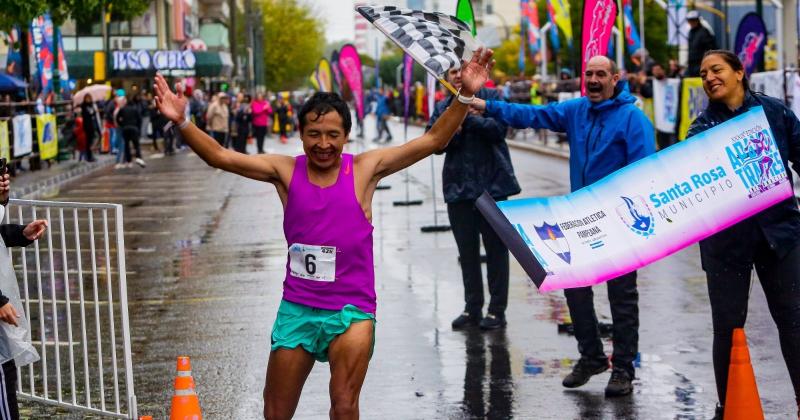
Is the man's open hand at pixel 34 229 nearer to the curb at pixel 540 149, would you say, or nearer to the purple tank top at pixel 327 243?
the purple tank top at pixel 327 243

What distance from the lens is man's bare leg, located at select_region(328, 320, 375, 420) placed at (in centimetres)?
554

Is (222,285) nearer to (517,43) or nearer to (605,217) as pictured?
(605,217)

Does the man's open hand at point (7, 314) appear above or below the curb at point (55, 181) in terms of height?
above

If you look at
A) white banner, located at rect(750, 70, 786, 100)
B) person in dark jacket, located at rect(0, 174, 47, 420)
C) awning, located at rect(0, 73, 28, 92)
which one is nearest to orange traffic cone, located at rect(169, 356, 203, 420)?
person in dark jacket, located at rect(0, 174, 47, 420)

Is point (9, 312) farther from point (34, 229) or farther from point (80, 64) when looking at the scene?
point (80, 64)

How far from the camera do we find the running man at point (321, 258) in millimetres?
5586

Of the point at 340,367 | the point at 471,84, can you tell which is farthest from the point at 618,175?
the point at 340,367

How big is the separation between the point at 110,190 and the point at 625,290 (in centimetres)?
1896

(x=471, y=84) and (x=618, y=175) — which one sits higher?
(x=471, y=84)

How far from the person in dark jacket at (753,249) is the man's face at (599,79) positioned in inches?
42.0

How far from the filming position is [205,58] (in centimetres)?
6769

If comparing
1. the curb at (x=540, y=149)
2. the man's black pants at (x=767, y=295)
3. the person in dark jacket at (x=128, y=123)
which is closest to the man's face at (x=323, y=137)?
the man's black pants at (x=767, y=295)

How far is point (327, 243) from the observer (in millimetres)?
5582

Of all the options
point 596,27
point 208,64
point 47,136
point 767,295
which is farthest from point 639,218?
point 208,64
